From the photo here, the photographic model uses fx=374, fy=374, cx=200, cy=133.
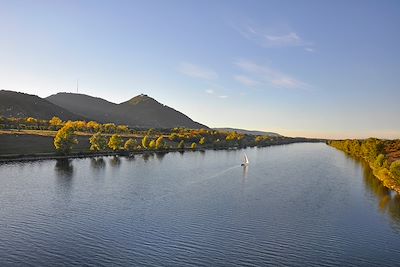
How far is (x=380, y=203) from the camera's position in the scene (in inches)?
2221

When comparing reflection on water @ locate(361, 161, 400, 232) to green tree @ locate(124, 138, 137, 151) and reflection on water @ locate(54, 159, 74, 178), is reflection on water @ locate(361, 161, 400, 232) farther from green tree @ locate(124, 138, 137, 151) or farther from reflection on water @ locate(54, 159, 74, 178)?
green tree @ locate(124, 138, 137, 151)

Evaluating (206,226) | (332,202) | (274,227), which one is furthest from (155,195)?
(332,202)

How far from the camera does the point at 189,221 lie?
41938mm

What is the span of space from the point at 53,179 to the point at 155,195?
2141cm

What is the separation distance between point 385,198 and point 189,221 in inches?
1427

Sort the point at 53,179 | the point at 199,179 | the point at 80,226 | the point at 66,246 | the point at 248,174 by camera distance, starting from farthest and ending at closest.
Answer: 1. the point at 248,174
2. the point at 199,179
3. the point at 53,179
4. the point at 80,226
5. the point at 66,246

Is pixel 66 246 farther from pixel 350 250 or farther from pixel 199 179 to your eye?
pixel 199 179

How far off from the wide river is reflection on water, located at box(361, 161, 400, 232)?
7.0 inches

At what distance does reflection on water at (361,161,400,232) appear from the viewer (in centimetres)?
4874

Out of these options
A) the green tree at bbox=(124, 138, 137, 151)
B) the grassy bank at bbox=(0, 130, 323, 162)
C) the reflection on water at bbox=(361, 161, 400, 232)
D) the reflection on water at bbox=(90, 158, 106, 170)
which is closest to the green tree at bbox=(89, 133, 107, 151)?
the grassy bank at bbox=(0, 130, 323, 162)

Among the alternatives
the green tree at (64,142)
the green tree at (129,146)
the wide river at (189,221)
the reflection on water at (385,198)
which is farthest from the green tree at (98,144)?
the reflection on water at (385,198)

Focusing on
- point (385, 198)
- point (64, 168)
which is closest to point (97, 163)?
point (64, 168)

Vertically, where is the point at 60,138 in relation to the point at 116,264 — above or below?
above

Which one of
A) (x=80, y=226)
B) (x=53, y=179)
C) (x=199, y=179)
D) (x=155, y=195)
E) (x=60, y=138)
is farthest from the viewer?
(x=60, y=138)
